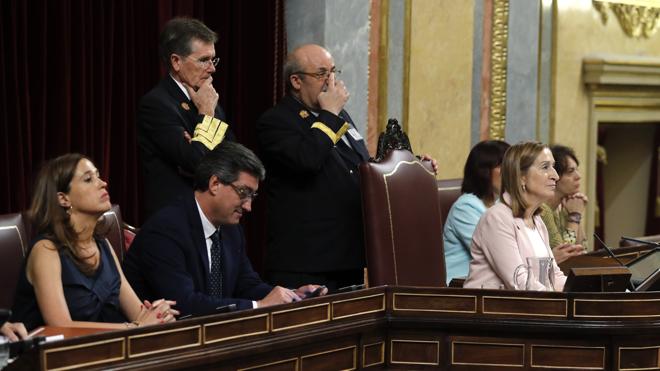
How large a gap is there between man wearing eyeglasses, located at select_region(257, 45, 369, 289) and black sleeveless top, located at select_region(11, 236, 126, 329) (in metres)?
1.01

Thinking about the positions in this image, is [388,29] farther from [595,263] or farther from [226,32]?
[595,263]

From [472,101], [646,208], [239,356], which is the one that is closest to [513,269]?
[239,356]

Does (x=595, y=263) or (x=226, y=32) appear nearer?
(x=595, y=263)

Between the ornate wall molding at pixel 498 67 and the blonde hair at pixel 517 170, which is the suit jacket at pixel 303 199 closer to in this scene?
the blonde hair at pixel 517 170

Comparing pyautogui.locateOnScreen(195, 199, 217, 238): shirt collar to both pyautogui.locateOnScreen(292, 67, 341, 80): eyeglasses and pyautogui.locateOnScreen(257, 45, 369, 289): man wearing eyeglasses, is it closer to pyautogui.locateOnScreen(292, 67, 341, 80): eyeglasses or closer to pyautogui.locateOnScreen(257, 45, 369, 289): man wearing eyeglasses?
pyautogui.locateOnScreen(257, 45, 369, 289): man wearing eyeglasses

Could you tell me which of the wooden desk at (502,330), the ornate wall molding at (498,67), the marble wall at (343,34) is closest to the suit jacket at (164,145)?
the wooden desk at (502,330)

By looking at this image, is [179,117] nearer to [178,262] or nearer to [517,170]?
[178,262]

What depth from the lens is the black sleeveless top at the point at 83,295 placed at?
3.40 metres

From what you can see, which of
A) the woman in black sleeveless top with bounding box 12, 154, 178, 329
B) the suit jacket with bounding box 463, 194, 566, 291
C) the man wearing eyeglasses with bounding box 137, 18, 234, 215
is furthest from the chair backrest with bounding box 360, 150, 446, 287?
the woman in black sleeveless top with bounding box 12, 154, 178, 329

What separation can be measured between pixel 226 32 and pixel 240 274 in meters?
2.10

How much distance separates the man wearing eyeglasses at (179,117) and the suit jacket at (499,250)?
0.93m

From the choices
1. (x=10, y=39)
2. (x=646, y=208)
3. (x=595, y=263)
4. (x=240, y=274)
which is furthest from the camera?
(x=646, y=208)

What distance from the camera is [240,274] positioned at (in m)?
3.96

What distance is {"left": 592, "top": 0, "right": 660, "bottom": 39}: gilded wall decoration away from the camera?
26.1 ft
